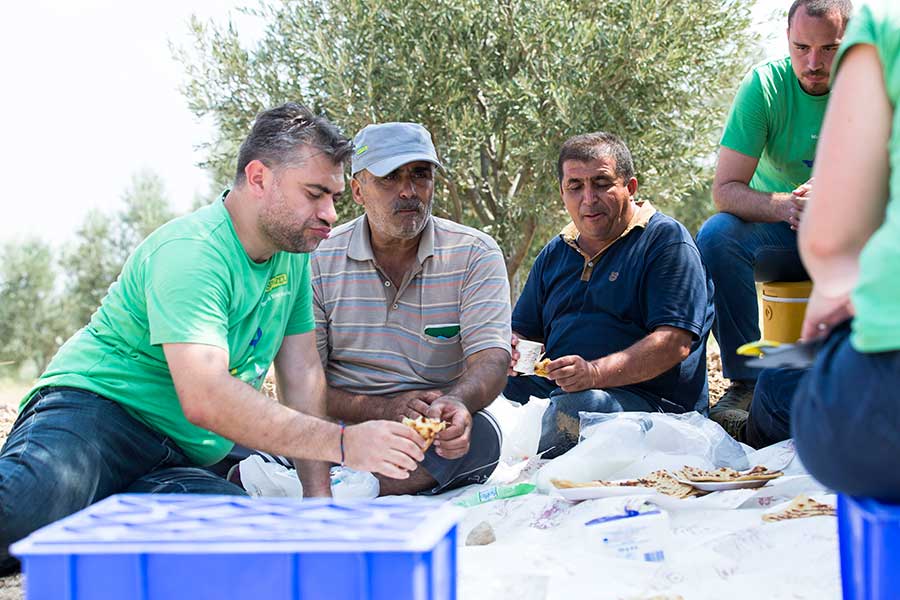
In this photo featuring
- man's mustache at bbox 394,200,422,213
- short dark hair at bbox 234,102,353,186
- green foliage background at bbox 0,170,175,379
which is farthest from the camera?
green foliage background at bbox 0,170,175,379

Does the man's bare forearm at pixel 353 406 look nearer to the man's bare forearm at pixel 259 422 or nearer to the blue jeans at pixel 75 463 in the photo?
the blue jeans at pixel 75 463

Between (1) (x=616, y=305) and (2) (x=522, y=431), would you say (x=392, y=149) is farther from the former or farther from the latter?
(2) (x=522, y=431)

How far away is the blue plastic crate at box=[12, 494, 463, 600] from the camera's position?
1.62 metres

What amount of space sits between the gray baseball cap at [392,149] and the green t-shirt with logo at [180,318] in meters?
0.70

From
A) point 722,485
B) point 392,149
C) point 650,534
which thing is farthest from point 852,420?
point 392,149

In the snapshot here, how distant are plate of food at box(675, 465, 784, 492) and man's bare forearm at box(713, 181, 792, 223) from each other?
4.89 ft

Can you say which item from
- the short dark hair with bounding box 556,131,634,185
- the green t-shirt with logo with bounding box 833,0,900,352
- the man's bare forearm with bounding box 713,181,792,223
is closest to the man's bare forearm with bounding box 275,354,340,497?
the short dark hair with bounding box 556,131,634,185

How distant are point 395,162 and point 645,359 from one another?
56.5 inches

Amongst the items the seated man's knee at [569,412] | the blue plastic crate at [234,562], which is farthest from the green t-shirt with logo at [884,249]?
the seated man's knee at [569,412]

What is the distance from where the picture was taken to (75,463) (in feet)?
10.4

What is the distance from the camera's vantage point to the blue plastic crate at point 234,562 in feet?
5.32

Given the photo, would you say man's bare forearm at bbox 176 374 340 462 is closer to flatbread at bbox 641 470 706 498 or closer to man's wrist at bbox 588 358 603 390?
flatbread at bbox 641 470 706 498

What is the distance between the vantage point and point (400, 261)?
4.36 meters

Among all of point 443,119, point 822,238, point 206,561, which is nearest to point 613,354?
point 822,238
